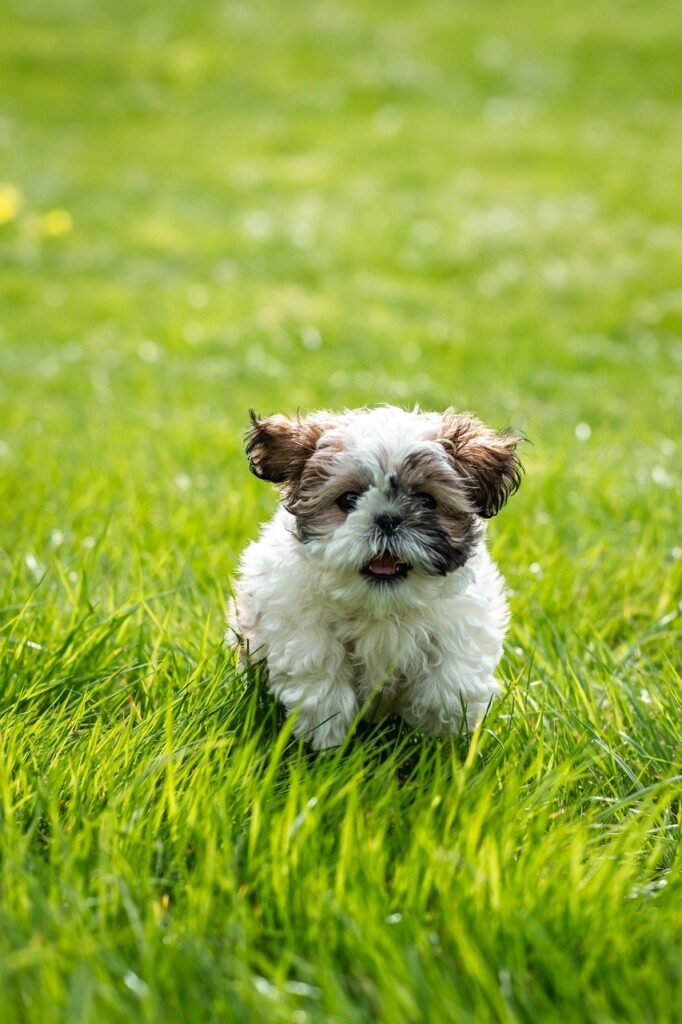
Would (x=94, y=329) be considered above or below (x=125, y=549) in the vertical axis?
below

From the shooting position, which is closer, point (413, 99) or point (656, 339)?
point (656, 339)

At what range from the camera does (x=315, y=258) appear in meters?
12.7

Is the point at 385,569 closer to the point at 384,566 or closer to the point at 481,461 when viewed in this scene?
the point at 384,566

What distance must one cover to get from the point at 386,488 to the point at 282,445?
43 centimetres

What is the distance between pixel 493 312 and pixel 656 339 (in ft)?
5.27

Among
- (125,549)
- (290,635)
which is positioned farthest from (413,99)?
(290,635)

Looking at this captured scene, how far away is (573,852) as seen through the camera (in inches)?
113

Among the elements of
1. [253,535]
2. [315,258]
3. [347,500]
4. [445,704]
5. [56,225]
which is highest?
[347,500]

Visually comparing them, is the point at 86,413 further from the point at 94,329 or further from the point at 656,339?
the point at 656,339

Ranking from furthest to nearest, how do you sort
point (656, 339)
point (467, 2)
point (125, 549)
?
1. point (467, 2)
2. point (656, 339)
3. point (125, 549)

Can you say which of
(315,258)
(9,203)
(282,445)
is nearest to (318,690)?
(282,445)

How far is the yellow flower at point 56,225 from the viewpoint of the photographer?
45.3 feet

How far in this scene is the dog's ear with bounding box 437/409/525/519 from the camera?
3416 mm

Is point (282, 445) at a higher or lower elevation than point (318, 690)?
higher
